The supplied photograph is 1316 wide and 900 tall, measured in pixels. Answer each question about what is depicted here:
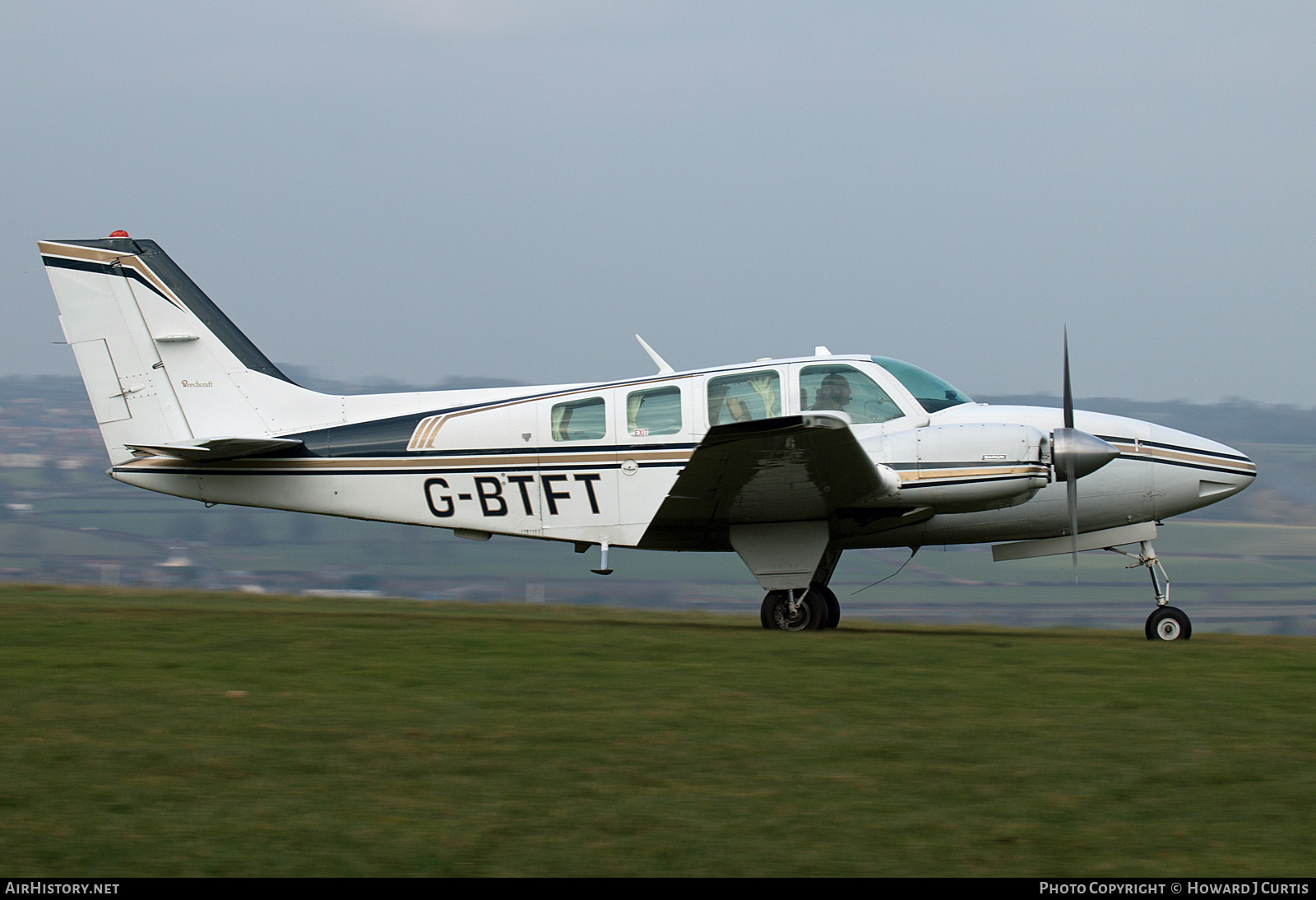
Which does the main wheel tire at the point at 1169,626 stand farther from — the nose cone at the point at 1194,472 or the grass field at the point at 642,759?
the grass field at the point at 642,759

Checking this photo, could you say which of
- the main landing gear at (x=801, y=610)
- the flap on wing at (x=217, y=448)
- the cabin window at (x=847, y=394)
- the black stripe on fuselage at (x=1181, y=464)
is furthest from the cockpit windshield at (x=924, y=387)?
the flap on wing at (x=217, y=448)

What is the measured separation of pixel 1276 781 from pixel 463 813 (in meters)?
3.65

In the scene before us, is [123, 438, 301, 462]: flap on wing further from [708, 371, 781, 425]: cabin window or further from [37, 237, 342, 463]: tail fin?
[708, 371, 781, 425]: cabin window

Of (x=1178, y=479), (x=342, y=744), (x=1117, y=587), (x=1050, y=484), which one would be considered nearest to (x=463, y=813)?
(x=342, y=744)

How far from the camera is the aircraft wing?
372 inches

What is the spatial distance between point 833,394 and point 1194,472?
3.72 metres

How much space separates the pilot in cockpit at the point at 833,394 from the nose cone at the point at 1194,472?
3.11 m

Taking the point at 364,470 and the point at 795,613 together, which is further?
the point at 364,470

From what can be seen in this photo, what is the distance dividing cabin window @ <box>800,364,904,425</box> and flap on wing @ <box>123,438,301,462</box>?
5560mm

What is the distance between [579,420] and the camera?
1135 cm

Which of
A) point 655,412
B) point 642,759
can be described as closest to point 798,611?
point 655,412

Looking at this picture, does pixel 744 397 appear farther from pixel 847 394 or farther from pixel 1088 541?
pixel 1088 541

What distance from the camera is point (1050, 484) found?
10914mm
